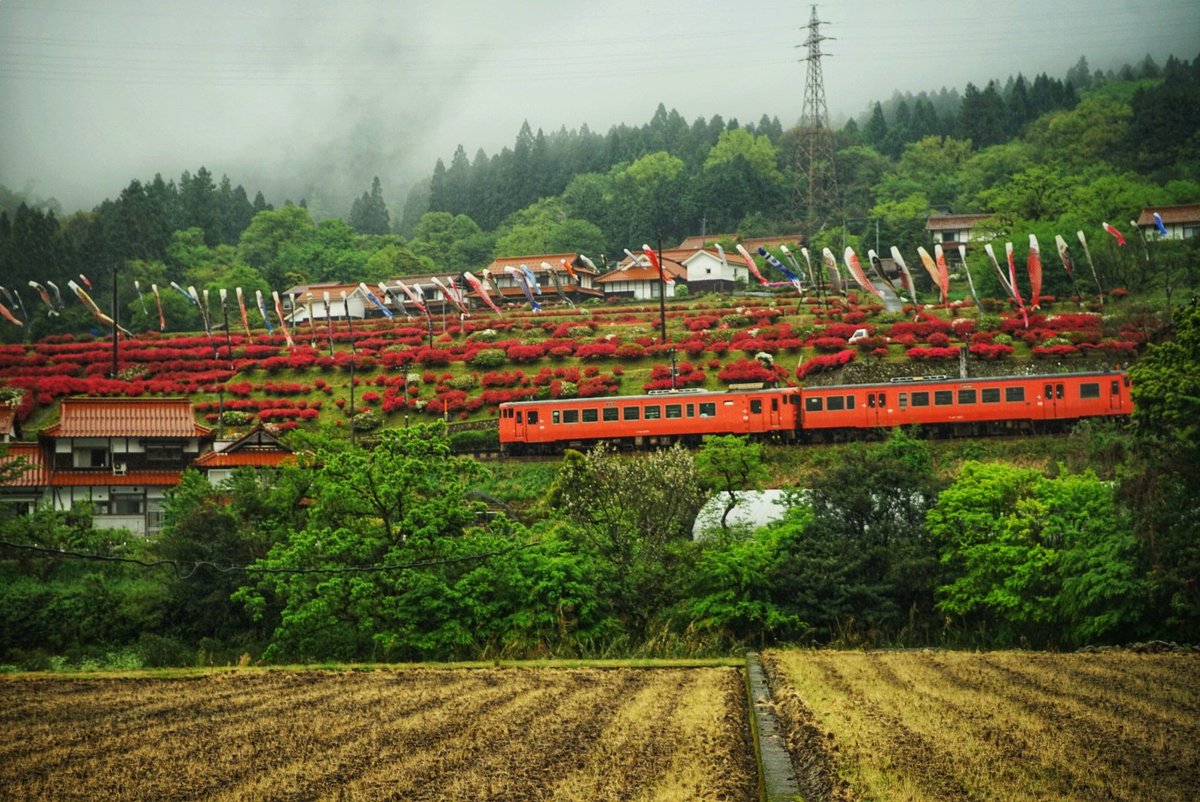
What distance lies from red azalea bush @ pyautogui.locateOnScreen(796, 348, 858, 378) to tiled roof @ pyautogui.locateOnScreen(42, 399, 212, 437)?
2034cm

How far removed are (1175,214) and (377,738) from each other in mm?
56983

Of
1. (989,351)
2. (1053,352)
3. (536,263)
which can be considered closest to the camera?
(1053,352)

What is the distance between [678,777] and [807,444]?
26.7m

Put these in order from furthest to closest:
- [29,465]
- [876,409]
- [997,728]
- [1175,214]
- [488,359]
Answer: [1175,214] < [488,359] < [876,409] < [29,465] < [997,728]

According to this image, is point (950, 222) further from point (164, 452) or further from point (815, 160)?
point (164, 452)

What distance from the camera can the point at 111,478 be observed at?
35.7 meters

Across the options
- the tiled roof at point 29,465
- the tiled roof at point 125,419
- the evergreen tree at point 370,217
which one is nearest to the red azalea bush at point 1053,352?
the tiled roof at point 125,419

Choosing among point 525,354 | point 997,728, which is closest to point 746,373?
point 525,354

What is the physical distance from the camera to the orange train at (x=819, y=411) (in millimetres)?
33812

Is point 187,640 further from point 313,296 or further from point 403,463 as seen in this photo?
point 313,296

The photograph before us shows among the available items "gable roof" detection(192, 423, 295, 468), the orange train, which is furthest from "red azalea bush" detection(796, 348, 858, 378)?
"gable roof" detection(192, 423, 295, 468)

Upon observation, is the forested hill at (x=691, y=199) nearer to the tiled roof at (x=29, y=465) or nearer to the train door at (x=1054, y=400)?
the train door at (x=1054, y=400)

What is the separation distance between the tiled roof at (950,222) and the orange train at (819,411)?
41.6m

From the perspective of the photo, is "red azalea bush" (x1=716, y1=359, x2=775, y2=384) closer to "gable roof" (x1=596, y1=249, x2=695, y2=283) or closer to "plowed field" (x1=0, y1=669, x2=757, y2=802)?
"gable roof" (x1=596, y1=249, x2=695, y2=283)
